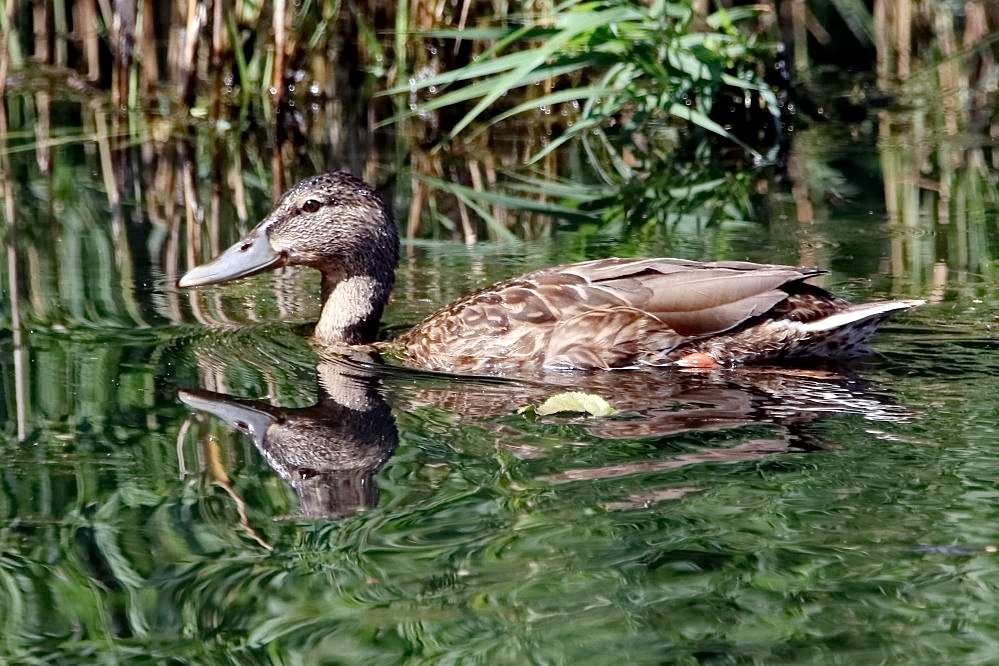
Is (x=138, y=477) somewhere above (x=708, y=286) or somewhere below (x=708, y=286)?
below

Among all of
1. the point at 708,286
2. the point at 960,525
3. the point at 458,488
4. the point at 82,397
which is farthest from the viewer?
the point at 708,286

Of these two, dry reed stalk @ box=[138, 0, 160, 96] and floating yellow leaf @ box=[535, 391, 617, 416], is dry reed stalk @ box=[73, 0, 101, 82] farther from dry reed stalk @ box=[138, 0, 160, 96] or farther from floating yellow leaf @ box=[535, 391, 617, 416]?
floating yellow leaf @ box=[535, 391, 617, 416]

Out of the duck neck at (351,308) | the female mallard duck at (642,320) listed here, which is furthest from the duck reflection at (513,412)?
the duck neck at (351,308)

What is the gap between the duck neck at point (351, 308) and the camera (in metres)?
7.08

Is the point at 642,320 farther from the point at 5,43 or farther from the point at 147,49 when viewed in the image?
the point at 147,49

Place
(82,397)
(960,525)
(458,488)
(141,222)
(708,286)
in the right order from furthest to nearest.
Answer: (141,222), (708,286), (82,397), (458,488), (960,525)

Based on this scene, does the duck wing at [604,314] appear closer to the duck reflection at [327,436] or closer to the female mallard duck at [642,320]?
the female mallard duck at [642,320]

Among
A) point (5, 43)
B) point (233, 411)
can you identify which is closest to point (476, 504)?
point (233, 411)

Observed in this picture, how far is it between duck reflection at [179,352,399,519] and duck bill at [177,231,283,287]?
3.21ft

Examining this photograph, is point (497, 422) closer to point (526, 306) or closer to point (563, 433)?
point (563, 433)

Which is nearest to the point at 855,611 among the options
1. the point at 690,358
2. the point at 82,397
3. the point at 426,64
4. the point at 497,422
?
the point at 497,422

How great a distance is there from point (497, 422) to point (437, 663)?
1.91 m

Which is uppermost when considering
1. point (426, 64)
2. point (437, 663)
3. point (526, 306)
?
point (426, 64)

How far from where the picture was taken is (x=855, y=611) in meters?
3.78
